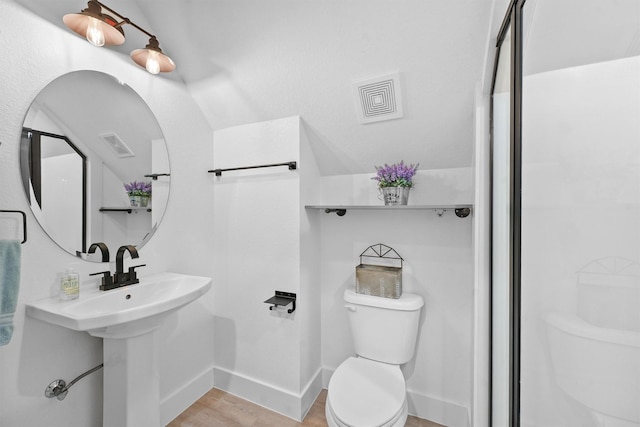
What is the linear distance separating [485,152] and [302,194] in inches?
38.6

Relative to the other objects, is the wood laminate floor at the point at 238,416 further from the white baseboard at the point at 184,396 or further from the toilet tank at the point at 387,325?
the toilet tank at the point at 387,325

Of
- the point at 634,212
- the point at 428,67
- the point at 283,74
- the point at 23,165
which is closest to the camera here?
the point at 634,212

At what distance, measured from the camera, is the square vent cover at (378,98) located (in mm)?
1417

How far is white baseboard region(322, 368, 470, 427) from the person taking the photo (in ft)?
5.34

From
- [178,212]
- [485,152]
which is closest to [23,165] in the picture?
[178,212]

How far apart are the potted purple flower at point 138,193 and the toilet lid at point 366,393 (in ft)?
4.56

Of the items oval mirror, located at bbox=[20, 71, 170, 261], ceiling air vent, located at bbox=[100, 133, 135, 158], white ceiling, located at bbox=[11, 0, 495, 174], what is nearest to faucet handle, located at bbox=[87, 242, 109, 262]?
oval mirror, located at bbox=[20, 71, 170, 261]

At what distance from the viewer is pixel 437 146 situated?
1592 millimetres

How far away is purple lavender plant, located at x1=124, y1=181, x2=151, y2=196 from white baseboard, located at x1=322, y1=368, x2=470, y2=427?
199 centimetres

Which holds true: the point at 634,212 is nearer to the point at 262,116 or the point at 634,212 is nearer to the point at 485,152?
the point at 485,152

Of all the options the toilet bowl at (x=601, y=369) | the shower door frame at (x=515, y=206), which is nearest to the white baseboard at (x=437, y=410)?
the shower door frame at (x=515, y=206)

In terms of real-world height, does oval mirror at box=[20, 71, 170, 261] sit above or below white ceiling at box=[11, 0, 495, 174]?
below

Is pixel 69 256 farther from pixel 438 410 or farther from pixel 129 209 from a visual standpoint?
pixel 438 410

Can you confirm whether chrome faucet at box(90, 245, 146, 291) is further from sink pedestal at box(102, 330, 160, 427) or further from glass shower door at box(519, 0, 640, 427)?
glass shower door at box(519, 0, 640, 427)
